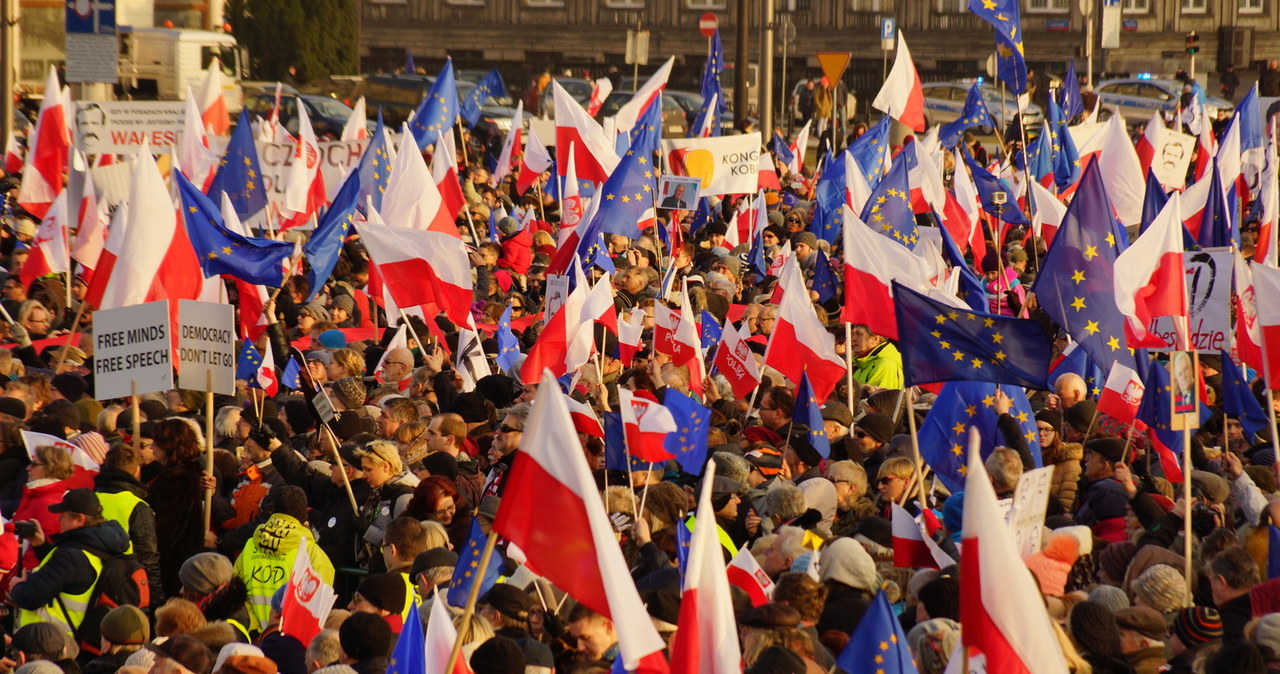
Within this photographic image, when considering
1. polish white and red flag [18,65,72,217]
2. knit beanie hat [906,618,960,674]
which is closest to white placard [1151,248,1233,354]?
knit beanie hat [906,618,960,674]

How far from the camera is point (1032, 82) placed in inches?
1433

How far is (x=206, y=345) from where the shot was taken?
29.3 ft

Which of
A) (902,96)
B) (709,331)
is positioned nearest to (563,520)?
(709,331)

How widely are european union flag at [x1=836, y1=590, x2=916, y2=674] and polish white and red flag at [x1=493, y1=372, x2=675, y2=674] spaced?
2.08 feet

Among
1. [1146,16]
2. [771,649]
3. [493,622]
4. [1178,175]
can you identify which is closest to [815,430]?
[493,622]

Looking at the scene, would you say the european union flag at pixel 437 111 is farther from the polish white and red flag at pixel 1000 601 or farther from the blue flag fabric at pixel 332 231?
the polish white and red flag at pixel 1000 601

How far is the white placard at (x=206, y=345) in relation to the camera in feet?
29.0

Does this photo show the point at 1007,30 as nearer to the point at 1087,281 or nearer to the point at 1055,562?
the point at 1087,281

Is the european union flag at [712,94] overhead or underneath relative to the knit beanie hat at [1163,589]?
overhead

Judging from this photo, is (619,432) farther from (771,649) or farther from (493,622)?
(771,649)

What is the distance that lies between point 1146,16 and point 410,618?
43151 mm

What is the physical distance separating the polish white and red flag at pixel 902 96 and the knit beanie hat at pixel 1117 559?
10.8 meters

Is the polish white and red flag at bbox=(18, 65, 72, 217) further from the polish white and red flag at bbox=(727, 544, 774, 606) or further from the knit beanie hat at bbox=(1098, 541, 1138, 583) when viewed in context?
the knit beanie hat at bbox=(1098, 541, 1138, 583)

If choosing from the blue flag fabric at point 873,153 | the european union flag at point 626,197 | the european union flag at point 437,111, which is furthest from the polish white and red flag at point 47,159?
the blue flag fabric at point 873,153
